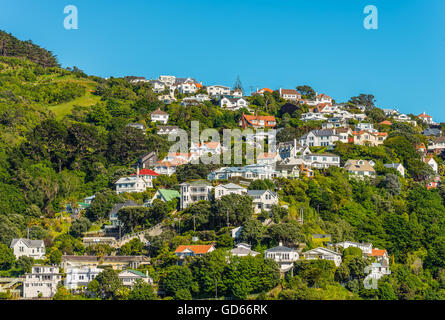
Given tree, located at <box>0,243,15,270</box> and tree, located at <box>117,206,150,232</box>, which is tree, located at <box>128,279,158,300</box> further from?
tree, located at <box>0,243,15,270</box>

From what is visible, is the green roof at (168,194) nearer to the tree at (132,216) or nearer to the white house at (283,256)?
the tree at (132,216)

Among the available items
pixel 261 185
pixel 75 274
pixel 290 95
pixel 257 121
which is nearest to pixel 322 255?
pixel 261 185

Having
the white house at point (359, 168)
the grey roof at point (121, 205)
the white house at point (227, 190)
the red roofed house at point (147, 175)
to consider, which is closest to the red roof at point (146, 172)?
the red roofed house at point (147, 175)

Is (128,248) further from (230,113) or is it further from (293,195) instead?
(230,113)

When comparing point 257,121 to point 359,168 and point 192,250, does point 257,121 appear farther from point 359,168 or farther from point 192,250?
point 192,250

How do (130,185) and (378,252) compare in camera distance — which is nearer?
→ (378,252)

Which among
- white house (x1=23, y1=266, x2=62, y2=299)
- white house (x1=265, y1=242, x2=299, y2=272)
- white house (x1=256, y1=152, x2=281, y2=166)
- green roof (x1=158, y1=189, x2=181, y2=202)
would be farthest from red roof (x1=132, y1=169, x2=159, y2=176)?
white house (x1=265, y1=242, x2=299, y2=272)

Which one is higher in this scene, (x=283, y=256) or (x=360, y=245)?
(x=360, y=245)
